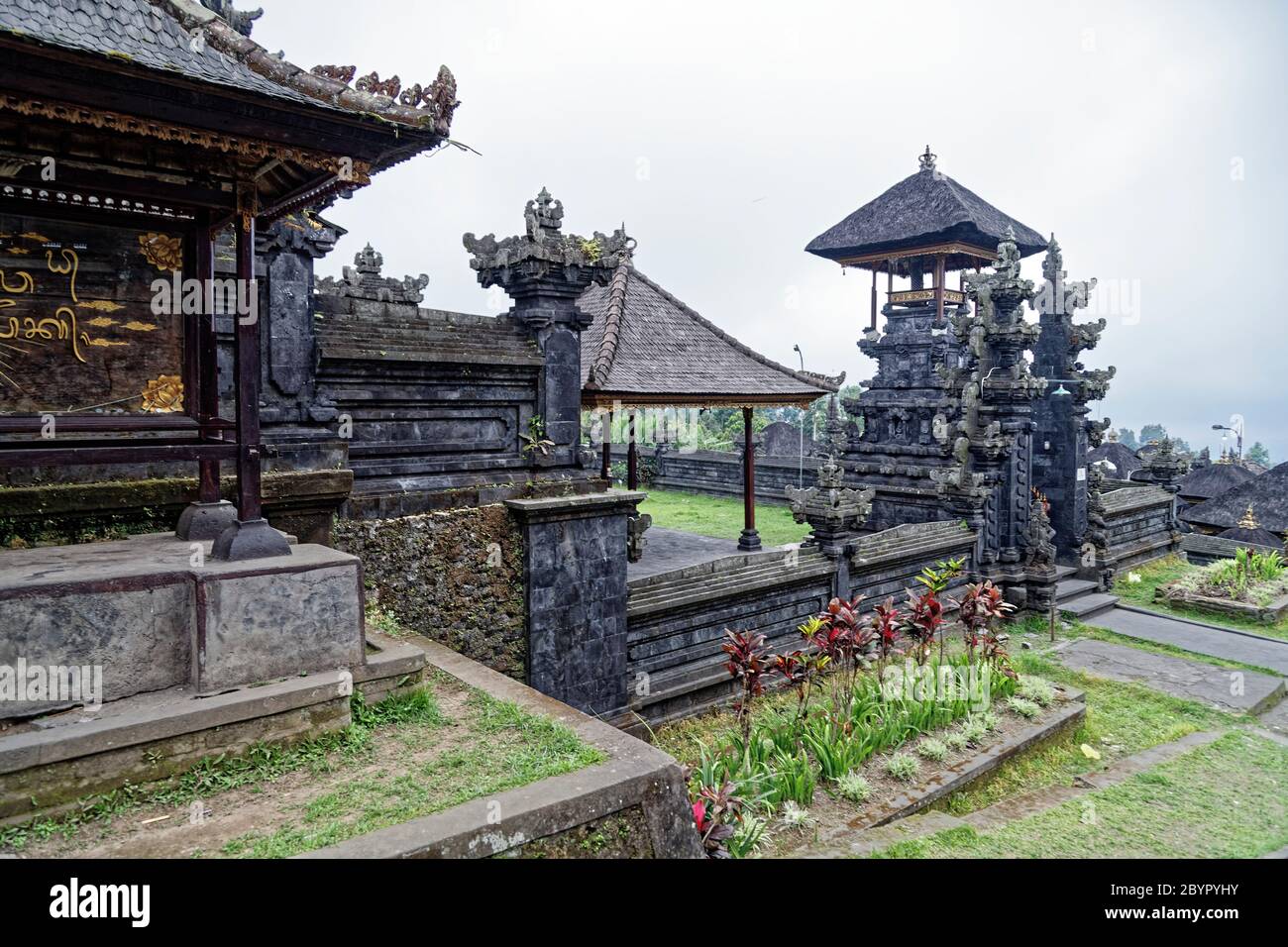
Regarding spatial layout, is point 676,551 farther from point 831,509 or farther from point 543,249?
point 543,249

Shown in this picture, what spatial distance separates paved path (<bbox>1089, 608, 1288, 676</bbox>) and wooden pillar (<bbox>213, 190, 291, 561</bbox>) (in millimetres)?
13268

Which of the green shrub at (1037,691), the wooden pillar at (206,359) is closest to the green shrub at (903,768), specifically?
the green shrub at (1037,691)

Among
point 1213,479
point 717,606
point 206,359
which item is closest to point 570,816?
point 206,359

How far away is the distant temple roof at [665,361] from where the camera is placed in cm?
1334

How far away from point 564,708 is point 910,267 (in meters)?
19.9

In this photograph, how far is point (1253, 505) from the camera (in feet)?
63.3

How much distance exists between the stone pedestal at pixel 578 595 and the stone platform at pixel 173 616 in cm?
275

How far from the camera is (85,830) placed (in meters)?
3.93

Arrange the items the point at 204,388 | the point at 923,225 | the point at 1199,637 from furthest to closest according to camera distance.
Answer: the point at 923,225 < the point at 1199,637 < the point at 204,388

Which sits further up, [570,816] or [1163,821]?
[570,816]

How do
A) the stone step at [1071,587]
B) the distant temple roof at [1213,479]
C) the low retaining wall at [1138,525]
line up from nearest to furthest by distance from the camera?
the stone step at [1071,587], the low retaining wall at [1138,525], the distant temple roof at [1213,479]

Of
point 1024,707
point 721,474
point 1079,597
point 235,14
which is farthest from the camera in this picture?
point 721,474

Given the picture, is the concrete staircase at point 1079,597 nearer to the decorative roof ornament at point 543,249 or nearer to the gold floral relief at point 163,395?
the decorative roof ornament at point 543,249

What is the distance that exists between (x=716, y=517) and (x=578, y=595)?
46.1 feet
